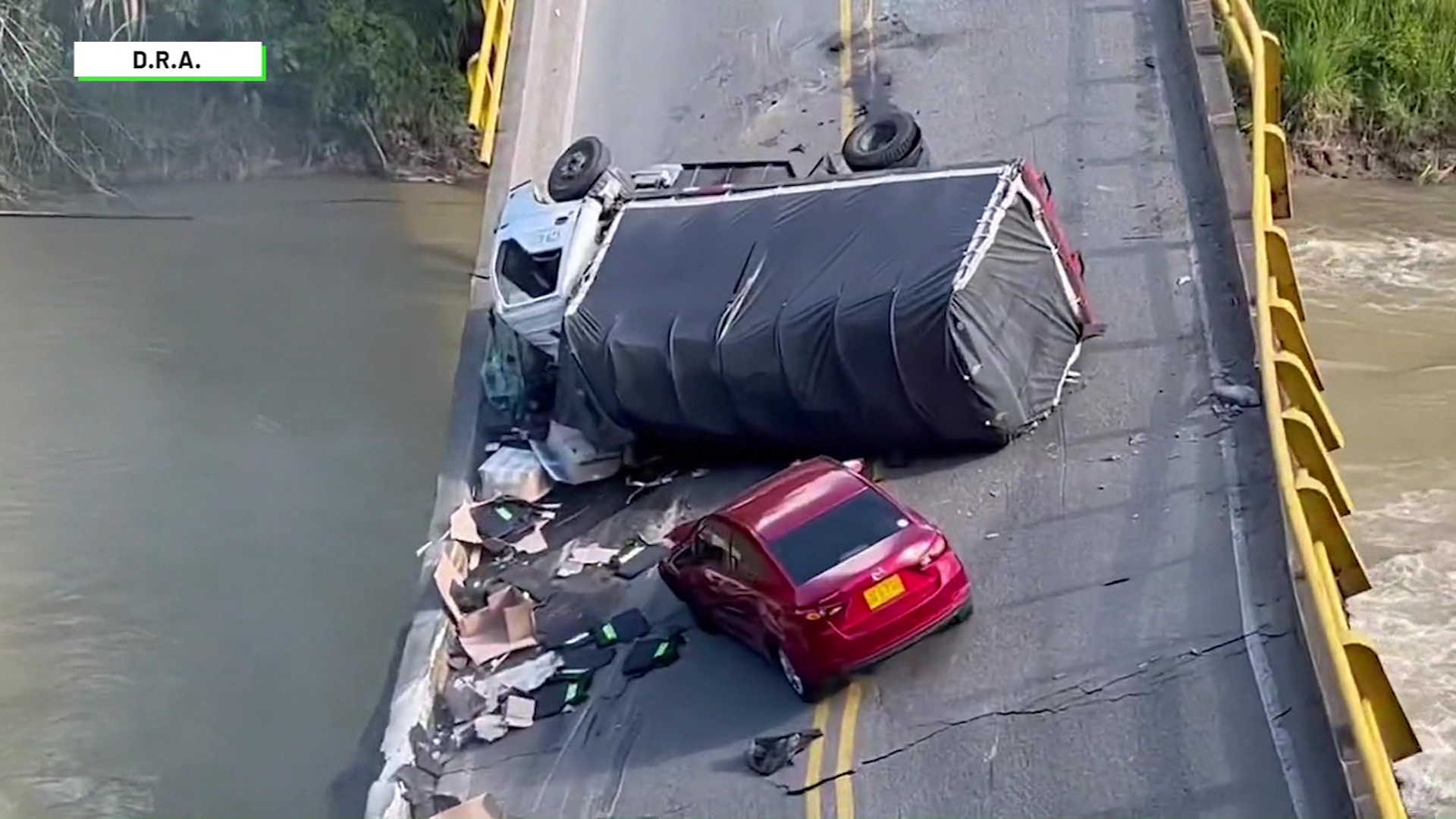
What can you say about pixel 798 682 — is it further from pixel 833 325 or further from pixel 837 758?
pixel 833 325

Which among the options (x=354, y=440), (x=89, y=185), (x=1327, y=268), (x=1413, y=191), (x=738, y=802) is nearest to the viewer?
(x=738, y=802)

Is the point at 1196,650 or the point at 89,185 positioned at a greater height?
the point at 1196,650

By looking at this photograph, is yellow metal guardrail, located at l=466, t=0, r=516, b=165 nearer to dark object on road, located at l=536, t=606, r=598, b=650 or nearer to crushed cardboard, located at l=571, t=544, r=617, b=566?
crushed cardboard, located at l=571, t=544, r=617, b=566

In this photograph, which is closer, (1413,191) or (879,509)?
(879,509)

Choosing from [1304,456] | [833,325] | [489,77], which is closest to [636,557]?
[833,325]

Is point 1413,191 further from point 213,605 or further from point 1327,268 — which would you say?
point 213,605

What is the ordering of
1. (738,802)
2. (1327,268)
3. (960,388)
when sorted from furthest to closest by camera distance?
(1327,268) → (960,388) → (738,802)

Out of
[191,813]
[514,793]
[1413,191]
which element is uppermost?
[1413,191]

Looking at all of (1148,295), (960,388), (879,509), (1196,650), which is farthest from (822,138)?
(1196,650)
